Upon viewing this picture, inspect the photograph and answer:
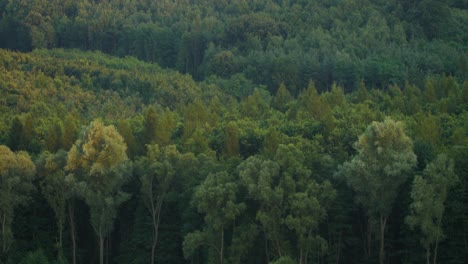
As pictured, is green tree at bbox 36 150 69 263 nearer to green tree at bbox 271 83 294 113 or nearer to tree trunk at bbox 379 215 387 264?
tree trunk at bbox 379 215 387 264

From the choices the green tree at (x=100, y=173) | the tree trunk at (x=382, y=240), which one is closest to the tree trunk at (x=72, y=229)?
the green tree at (x=100, y=173)

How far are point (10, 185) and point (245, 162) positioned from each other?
17881 millimetres

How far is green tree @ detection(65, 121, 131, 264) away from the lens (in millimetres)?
59469

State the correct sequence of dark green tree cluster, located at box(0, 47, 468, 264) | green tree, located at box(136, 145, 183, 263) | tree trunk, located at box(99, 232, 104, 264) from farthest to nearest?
green tree, located at box(136, 145, 183, 263)
tree trunk, located at box(99, 232, 104, 264)
dark green tree cluster, located at box(0, 47, 468, 264)

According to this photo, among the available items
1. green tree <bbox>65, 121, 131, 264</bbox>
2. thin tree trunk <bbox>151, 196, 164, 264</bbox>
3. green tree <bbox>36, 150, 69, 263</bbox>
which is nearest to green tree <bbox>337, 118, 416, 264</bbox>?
thin tree trunk <bbox>151, 196, 164, 264</bbox>

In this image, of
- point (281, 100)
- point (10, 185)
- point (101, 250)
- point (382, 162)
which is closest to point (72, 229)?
point (101, 250)

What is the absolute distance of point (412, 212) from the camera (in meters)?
51.0

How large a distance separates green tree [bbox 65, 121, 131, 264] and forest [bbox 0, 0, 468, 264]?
4.1 inches

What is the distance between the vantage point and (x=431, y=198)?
5028 cm

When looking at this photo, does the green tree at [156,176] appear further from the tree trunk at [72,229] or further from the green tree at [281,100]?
the green tree at [281,100]

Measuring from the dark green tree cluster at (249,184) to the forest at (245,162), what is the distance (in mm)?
114

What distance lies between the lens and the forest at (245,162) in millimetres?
53406

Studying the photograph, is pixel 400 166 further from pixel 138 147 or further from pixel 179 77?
pixel 179 77

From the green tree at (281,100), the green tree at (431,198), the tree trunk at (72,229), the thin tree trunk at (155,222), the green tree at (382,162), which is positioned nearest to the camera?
the green tree at (431,198)
